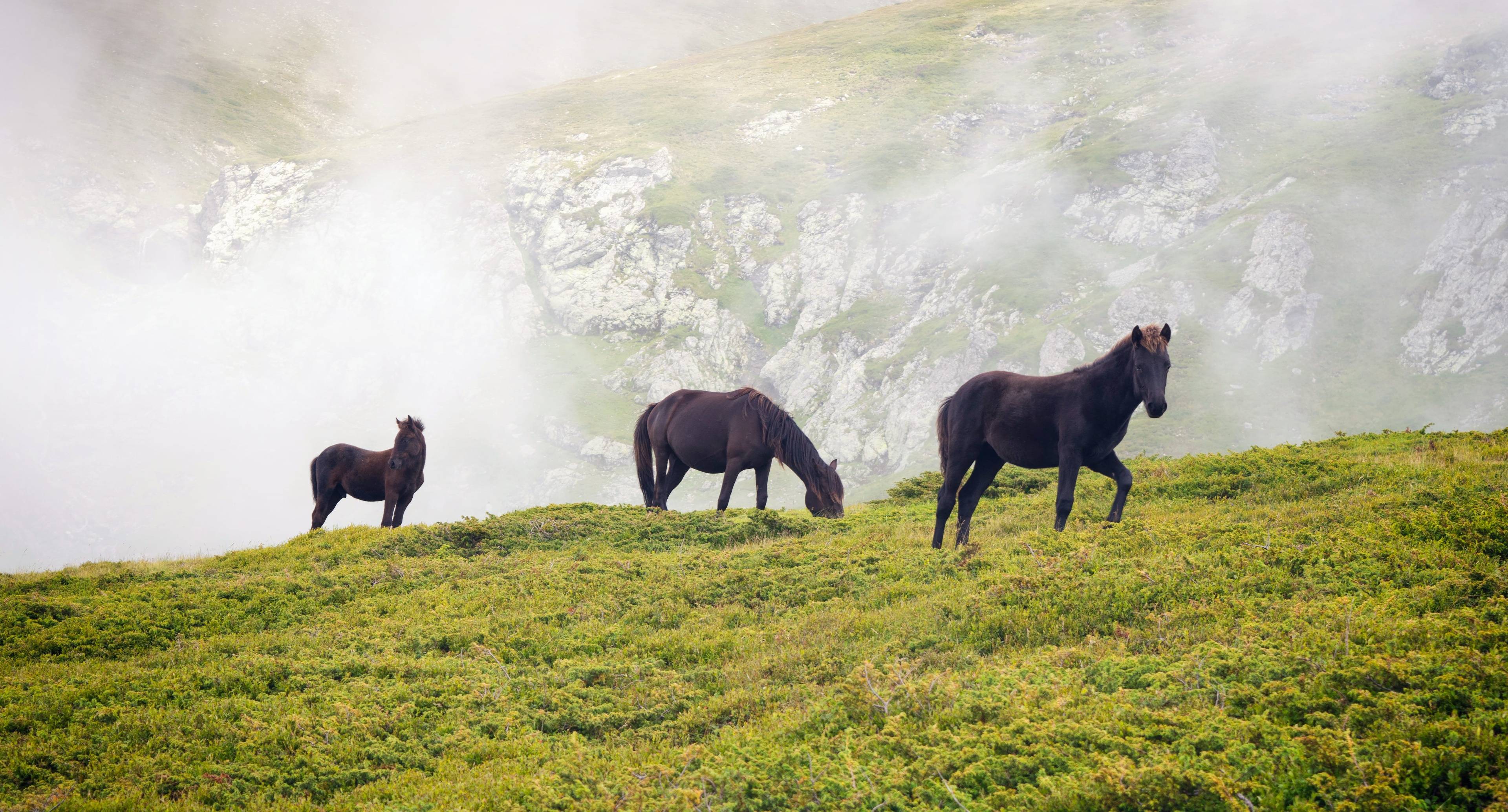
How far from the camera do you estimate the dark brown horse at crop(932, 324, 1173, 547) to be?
1255 centimetres

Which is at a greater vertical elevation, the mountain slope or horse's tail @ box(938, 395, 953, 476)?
the mountain slope

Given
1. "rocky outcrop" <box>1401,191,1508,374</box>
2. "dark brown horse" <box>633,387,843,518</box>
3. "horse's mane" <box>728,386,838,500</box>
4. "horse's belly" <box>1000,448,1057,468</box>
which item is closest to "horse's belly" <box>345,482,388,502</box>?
"dark brown horse" <box>633,387,843,518</box>

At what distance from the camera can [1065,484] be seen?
1320 centimetres

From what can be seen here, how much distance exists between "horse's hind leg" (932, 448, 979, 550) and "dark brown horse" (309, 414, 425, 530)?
14659 mm

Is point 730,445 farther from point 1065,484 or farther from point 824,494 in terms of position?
point 1065,484

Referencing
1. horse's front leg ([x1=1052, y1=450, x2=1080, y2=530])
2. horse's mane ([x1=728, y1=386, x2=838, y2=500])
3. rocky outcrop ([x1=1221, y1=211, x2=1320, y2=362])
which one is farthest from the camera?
rocky outcrop ([x1=1221, y1=211, x2=1320, y2=362])

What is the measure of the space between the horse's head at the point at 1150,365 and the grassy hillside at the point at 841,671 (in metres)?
2.02

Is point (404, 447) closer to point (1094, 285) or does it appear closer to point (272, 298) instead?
point (1094, 285)

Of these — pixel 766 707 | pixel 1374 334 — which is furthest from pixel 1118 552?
pixel 1374 334

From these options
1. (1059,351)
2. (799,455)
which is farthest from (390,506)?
(1059,351)

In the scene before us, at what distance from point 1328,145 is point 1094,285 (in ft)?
116

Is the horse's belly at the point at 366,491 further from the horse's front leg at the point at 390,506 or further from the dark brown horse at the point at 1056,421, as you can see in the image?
the dark brown horse at the point at 1056,421

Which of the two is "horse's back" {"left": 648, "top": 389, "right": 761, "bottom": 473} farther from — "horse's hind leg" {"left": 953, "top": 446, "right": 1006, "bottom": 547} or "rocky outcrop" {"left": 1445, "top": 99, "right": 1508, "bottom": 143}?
"rocky outcrop" {"left": 1445, "top": 99, "right": 1508, "bottom": 143}

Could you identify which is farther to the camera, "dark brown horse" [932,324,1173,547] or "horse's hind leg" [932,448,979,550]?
"horse's hind leg" [932,448,979,550]
